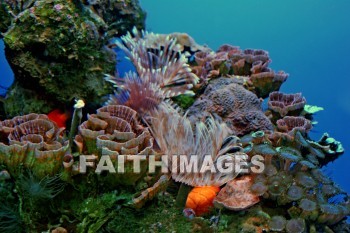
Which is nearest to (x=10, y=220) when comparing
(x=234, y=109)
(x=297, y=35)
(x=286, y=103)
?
(x=234, y=109)

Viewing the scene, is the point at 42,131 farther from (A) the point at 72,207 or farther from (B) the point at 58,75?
(B) the point at 58,75

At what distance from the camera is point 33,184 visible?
2328 mm

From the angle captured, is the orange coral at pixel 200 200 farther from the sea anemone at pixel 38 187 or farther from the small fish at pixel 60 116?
the small fish at pixel 60 116

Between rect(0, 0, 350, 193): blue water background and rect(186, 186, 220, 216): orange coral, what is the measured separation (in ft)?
22.3

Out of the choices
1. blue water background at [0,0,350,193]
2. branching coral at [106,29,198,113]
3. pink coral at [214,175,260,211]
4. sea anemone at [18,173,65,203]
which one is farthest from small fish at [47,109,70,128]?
blue water background at [0,0,350,193]

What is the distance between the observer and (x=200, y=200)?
9.48ft

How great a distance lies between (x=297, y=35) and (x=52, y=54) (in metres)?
8.29

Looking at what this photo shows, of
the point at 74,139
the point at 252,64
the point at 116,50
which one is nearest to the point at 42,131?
the point at 74,139

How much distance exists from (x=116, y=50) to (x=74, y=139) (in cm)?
225

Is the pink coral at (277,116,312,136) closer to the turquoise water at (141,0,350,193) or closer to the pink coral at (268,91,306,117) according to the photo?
the pink coral at (268,91,306,117)

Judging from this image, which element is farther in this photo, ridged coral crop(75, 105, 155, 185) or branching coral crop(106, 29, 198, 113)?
branching coral crop(106, 29, 198, 113)

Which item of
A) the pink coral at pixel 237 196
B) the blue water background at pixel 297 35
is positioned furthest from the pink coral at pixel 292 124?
the blue water background at pixel 297 35

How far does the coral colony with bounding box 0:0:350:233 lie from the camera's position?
8.02 ft

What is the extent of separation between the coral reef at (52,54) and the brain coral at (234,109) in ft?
3.79
